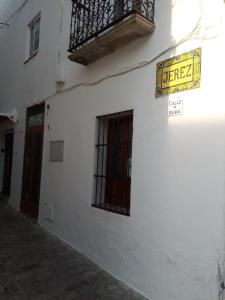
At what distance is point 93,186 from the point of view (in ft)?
15.7

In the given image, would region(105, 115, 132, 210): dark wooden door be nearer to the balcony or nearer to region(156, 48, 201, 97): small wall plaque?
region(156, 48, 201, 97): small wall plaque

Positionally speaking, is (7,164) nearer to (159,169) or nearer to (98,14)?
(98,14)

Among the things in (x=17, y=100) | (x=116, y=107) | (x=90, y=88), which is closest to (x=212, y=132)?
(x=116, y=107)

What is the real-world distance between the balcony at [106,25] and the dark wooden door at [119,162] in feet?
3.58

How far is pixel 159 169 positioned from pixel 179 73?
3.75 ft

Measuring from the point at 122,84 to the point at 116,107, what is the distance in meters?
0.34

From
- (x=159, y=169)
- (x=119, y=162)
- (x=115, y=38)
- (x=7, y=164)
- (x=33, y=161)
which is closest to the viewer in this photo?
(x=159, y=169)

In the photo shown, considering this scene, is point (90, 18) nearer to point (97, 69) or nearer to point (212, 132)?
point (97, 69)

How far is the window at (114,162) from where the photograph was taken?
4375 mm

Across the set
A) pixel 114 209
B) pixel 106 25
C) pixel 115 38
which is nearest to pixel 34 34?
pixel 106 25

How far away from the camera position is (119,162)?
4.57 metres

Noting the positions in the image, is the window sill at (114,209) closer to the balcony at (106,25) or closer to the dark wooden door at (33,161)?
the balcony at (106,25)

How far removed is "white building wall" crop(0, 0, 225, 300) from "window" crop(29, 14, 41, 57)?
2.49 metres

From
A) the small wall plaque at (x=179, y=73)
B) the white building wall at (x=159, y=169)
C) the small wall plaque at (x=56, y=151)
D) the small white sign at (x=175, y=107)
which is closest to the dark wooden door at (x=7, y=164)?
the small wall plaque at (x=56, y=151)
